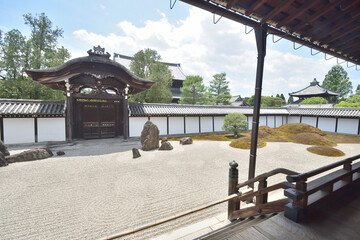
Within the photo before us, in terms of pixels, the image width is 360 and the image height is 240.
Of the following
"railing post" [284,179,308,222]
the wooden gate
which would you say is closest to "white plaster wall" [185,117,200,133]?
the wooden gate

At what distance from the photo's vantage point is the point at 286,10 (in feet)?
10.4

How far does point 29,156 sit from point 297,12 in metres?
12.0

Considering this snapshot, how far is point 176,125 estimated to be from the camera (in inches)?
593

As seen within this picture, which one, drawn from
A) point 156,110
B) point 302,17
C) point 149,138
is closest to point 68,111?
point 149,138

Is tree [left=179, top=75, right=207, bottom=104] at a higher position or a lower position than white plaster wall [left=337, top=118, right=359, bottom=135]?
higher

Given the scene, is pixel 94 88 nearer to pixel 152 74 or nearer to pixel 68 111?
pixel 68 111

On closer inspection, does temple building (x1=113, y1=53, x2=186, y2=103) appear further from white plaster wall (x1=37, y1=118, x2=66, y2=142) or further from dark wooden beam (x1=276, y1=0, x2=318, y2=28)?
dark wooden beam (x1=276, y1=0, x2=318, y2=28)

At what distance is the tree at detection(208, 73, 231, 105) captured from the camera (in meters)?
24.9

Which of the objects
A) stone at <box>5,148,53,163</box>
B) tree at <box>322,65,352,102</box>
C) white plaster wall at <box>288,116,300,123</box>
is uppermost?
tree at <box>322,65,352,102</box>

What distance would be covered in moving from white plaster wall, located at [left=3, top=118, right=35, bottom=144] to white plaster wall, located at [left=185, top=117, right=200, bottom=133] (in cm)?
1226

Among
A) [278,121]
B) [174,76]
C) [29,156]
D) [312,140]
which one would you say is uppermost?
[174,76]

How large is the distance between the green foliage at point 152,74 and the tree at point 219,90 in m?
9.37

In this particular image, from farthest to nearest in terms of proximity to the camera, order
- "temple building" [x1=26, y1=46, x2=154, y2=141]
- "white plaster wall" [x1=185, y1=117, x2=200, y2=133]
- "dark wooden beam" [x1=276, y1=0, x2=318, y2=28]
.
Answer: "white plaster wall" [x1=185, y1=117, x2=200, y2=133], "temple building" [x1=26, y1=46, x2=154, y2=141], "dark wooden beam" [x1=276, y1=0, x2=318, y2=28]

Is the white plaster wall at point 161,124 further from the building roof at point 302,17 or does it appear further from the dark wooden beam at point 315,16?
the dark wooden beam at point 315,16
